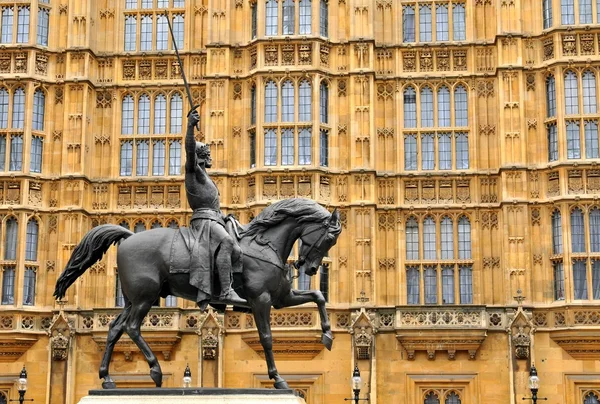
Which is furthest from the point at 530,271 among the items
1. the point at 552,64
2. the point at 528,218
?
the point at 552,64

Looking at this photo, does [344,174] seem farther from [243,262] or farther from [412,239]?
[243,262]

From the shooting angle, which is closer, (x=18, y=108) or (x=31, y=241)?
(x=31, y=241)

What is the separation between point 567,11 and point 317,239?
24818mm

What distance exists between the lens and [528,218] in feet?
113

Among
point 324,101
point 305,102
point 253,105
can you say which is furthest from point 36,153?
point 324,101

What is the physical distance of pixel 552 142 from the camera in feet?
116

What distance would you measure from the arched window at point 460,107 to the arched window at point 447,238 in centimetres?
348

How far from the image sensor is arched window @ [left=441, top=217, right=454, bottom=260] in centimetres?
3512

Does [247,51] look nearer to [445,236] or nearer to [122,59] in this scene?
[122,59]

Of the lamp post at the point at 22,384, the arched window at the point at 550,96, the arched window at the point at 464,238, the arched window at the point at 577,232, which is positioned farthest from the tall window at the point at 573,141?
the lamp post at the point at 22,384

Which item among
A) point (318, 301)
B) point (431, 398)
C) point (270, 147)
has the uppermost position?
point (270, 147)

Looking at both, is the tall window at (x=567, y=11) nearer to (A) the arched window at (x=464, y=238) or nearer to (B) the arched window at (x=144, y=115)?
(A) the arched window at (x=464, y=238)

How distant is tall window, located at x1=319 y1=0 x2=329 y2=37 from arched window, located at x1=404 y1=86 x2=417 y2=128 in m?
3.47

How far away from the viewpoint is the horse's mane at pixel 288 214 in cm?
1374
